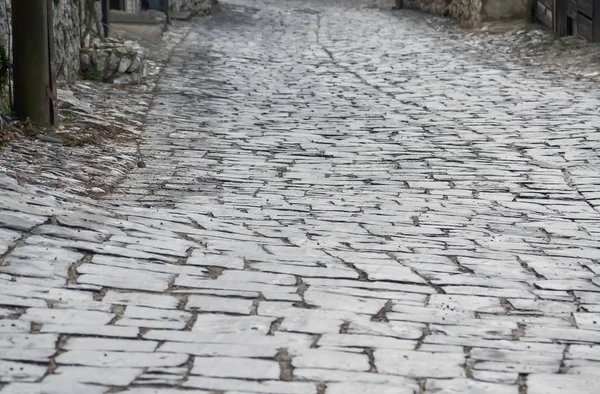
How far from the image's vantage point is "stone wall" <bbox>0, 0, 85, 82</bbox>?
11.3 metres

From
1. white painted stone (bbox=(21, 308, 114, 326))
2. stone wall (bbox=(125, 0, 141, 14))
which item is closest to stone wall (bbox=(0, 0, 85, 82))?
stone wall (bbox=(125, 0, 141, 14))

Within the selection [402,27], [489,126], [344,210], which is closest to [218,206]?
[344,210]

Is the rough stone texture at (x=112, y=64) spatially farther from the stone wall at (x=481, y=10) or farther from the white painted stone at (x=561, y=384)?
the white painted stone at (x=561, y=384)

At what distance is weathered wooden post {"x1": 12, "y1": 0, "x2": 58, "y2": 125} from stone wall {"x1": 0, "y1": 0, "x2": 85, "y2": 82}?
2.26m

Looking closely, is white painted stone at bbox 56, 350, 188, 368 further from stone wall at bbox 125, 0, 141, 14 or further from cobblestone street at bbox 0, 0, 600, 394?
stone wall at bbox 125, 0, 141, 14

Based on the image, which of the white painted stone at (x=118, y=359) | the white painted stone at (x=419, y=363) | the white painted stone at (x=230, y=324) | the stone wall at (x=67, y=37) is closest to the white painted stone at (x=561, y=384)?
the white painted stone at (x=419, y=363)

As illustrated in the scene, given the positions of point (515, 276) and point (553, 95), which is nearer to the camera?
point (515, 276)

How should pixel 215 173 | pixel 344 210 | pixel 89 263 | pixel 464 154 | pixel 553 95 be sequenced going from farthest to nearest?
pixel 553 95 < pixel 464 154 < pixel 215 173 < pixel 344 210 < pixel 89 263

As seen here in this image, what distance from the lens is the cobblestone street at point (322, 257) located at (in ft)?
12.5

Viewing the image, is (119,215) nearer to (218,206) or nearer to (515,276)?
(218,206)

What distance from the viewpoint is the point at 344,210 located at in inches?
270

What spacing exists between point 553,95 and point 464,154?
346 cm

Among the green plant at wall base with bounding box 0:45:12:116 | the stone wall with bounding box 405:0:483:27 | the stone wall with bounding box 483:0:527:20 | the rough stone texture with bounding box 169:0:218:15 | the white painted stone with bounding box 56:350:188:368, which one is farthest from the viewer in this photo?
the rough stone texture with bounding box 169:0:218:15

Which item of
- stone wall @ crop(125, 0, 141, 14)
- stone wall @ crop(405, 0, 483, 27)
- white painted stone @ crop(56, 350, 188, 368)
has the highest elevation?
stone wall @ crop(125, 0, 141, 14)
